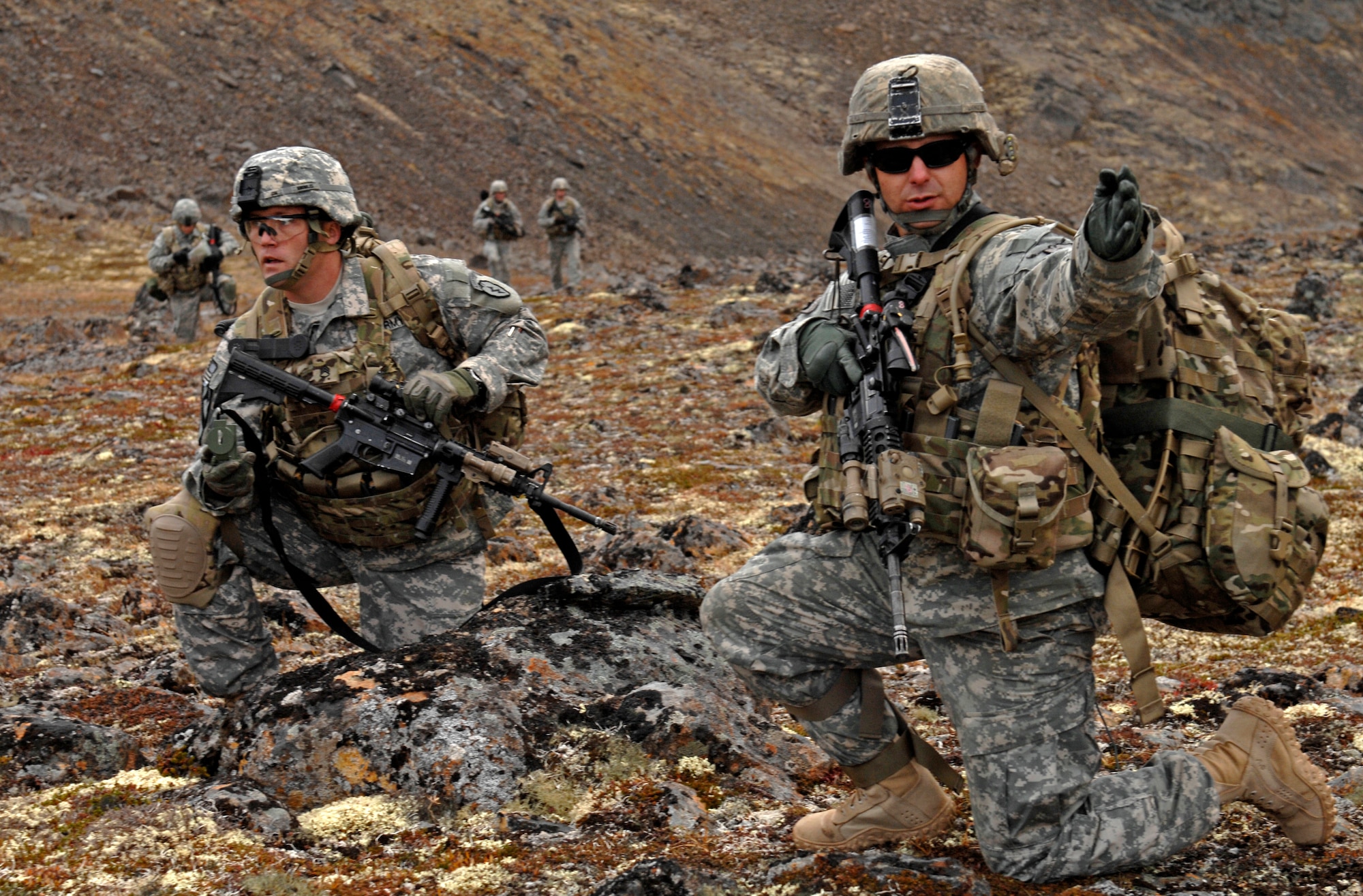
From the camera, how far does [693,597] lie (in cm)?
658

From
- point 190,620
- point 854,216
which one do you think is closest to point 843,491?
point 854,216

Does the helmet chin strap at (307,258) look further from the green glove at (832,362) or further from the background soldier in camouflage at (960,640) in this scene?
the green glove at (832,362)

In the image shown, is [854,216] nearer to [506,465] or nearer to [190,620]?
[506,465]

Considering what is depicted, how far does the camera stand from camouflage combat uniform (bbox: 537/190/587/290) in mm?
26344

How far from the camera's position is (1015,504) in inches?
152

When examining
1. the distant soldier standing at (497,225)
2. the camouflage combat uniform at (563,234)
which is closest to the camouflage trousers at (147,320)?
the distant soldier standing at (497,225)

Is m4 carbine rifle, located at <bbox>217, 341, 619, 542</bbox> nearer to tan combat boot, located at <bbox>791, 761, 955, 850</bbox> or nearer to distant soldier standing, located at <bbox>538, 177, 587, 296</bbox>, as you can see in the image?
tan combat boot, located at <bbox>791, 761, 955, 850</bbox>

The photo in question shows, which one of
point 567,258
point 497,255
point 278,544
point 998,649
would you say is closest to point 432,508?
point 278,544

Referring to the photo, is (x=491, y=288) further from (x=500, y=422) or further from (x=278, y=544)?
(x=278, y=544)

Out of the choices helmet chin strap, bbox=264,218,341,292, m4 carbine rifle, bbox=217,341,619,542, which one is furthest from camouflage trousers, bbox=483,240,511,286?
m4 carbine rifle, bbox=217,341,619,542

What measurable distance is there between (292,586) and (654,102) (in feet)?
146

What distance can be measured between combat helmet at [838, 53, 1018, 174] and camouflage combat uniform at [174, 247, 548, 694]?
2.43m

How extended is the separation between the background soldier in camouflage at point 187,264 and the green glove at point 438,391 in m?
16.5

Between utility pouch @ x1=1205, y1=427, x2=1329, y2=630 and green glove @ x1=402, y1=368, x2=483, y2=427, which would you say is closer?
utility pouch @ x1=1205, y1=427, x2=1329, y2=630
